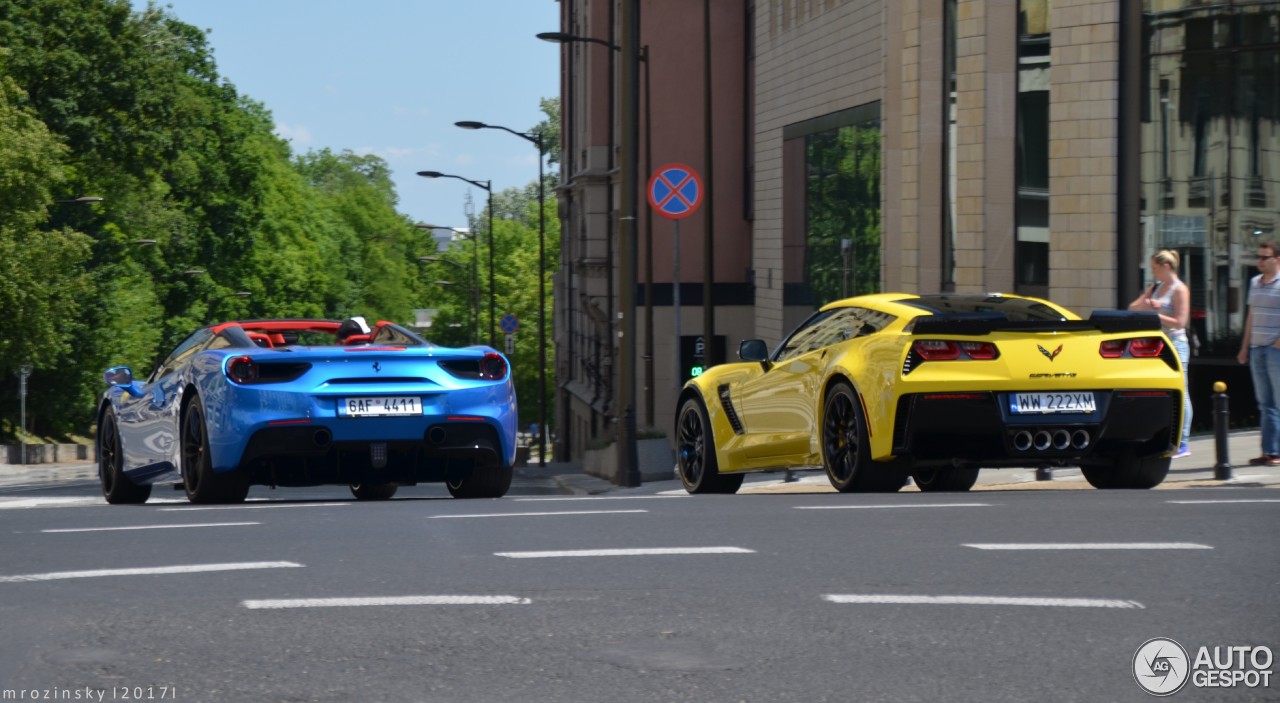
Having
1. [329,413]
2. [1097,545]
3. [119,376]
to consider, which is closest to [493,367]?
[329,413]

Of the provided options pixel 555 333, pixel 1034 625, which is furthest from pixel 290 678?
pixel 555 333

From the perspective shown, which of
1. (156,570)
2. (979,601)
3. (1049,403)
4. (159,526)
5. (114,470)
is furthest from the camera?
(114,470)

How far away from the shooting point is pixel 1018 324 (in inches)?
457

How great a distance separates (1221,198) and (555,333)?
162ft

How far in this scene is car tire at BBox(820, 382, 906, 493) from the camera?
39.1 ft

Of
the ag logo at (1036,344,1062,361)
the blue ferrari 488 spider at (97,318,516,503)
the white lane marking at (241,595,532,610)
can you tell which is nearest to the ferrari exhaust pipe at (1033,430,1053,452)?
the ag logo at (1036,344,1062,361)

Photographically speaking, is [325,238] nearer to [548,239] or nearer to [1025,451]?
[548,239]

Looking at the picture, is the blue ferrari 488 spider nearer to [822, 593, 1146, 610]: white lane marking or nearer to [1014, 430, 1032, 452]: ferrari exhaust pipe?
[1014, 430, 1032, 452]: ferrari exhaust pipe

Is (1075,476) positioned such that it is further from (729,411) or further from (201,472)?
(201,472)

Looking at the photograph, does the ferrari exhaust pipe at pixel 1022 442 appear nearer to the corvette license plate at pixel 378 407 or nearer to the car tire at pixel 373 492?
the corvette license plate at pixel 378 407

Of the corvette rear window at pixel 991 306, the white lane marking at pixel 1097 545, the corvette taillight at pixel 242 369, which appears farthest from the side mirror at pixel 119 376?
the white lane marking at pixel 1097 545

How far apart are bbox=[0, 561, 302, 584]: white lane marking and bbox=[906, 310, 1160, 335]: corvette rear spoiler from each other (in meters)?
4.65

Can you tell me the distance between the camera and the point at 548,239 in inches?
4454

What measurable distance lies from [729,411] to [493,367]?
8.02 feet
